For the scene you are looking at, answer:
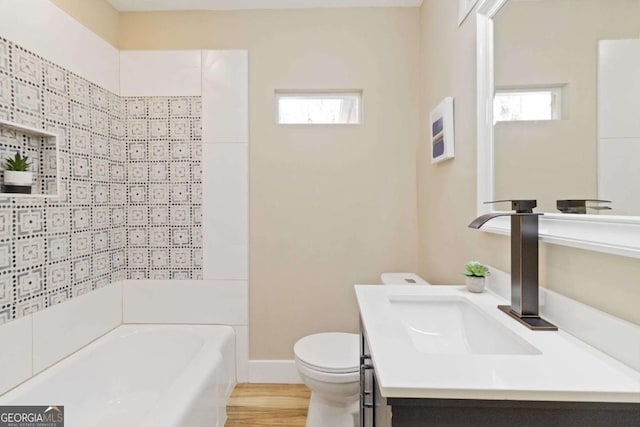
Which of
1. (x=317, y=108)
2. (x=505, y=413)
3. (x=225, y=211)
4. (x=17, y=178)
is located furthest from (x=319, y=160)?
(x=505, y=413)

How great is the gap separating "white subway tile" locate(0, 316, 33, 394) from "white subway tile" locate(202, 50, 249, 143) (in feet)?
4.71

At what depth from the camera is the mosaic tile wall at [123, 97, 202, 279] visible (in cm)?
223

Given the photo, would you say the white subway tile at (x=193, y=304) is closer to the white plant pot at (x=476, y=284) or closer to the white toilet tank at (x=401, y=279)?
Answer: the white toilet tank at (x=401, y=279)

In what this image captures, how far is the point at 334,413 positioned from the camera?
66.9 inches

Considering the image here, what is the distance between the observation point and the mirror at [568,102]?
686mm

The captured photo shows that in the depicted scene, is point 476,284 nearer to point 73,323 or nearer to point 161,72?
point 73,323

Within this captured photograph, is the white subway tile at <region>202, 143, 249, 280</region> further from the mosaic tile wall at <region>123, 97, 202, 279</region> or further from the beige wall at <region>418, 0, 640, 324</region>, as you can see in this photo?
the beige wall at <region>418, 0, 640, 324</region>

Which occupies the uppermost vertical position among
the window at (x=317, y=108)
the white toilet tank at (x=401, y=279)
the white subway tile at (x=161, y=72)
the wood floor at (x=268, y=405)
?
the white subway tile at (x=161, y=72)

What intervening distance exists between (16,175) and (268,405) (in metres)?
1.83

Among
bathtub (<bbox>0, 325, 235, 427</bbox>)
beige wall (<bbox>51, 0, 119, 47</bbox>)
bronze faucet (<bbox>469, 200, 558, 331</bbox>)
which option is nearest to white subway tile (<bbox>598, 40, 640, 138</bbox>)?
bronze faucet (<bbox>469, 200, 558, 331</bbox>)

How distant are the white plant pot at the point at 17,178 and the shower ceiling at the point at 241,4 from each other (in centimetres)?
147

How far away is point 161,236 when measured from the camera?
2252mm

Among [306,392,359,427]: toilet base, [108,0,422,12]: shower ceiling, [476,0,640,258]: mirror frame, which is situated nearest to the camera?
Result: [476,0,640,258]: mirror frame

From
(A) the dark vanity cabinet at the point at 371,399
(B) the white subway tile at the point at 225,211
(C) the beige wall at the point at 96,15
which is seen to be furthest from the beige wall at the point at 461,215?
(C) the beige wall at the point at 96,15
